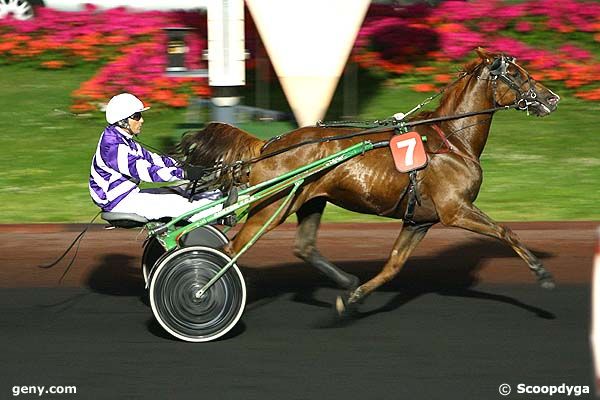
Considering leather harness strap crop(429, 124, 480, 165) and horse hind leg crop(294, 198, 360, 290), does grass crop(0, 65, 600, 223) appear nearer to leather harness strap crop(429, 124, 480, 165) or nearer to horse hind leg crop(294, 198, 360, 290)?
horse hind leg crop(294, 198, 360, 290)

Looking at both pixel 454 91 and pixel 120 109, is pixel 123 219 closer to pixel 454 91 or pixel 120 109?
pixel 120 109

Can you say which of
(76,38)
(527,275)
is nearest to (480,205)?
(527,275)

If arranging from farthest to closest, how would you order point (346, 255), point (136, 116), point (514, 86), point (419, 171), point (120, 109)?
point (346, 255), point (514, 86), point (419, 171), point (136, 116), point (120, 109)

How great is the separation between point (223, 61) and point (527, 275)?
4776 millimetres

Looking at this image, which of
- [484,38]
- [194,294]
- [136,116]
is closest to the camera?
[194,294]

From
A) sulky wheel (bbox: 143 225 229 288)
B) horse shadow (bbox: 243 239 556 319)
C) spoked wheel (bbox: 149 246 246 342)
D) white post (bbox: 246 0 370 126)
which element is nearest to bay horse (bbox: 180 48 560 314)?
spoked wheel (bbox: 149 246 246 342)

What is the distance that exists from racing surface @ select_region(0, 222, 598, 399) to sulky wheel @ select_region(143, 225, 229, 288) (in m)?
0.35

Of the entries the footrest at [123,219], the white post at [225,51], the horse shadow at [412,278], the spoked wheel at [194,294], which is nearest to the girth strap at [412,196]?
the horse shadow at [412,278]

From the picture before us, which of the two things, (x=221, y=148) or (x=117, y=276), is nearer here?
(x=221, y=148)

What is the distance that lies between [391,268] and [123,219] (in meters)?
1.83

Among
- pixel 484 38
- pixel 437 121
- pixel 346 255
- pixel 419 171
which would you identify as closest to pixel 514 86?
pixel 437 121

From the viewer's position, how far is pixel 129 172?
7000 millimetres

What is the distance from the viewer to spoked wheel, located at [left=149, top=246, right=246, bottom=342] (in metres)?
6.95

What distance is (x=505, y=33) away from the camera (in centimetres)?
1591
